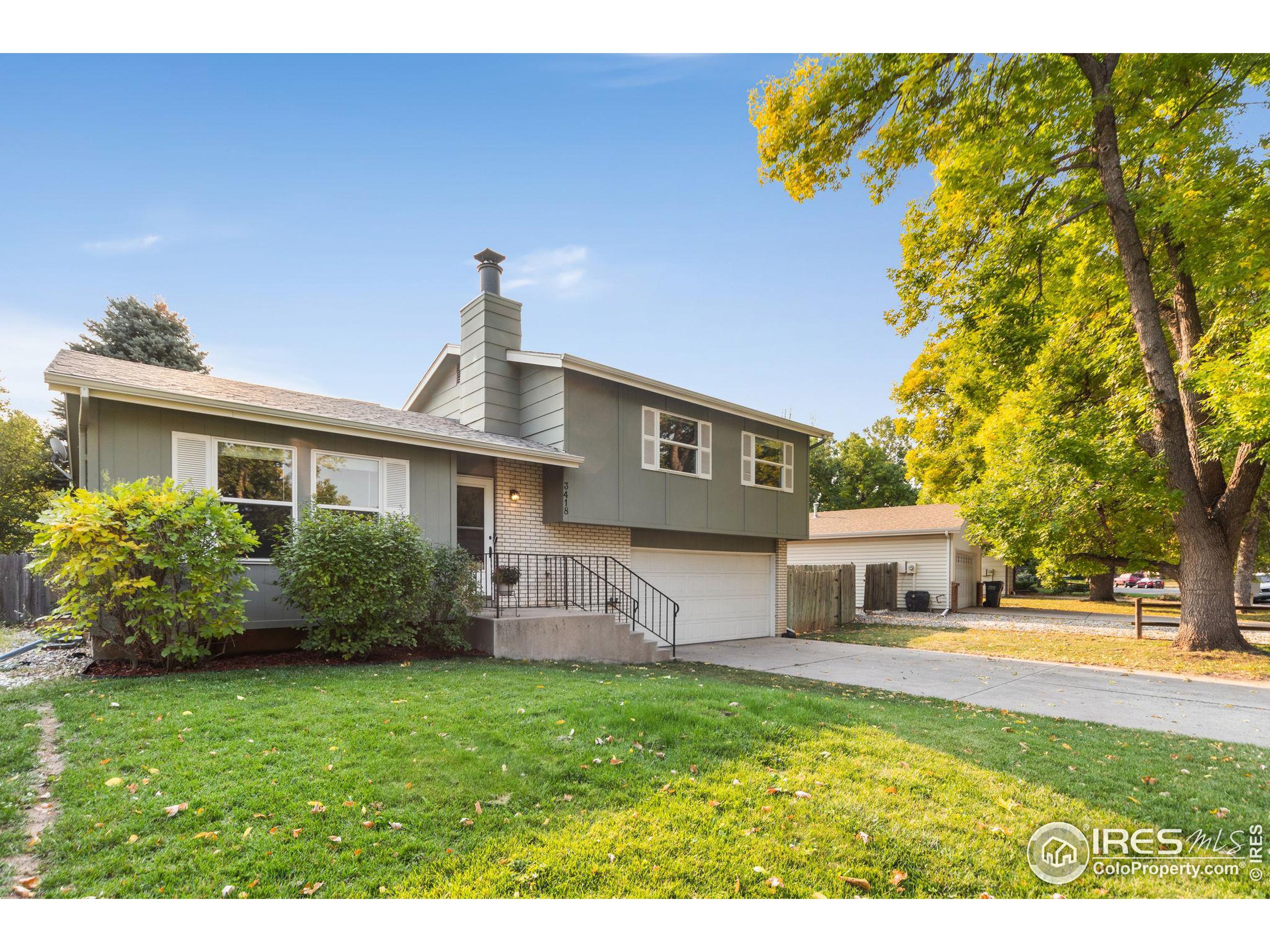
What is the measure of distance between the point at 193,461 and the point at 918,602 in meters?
20.3

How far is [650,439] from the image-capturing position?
11750 mm

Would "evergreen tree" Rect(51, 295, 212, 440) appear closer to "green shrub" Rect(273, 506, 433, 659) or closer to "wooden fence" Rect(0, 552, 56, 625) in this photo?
"wooden fence" Rect(0, 552, 56, 625)

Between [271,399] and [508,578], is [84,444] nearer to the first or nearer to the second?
[271,399]

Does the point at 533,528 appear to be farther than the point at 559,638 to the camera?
Yes

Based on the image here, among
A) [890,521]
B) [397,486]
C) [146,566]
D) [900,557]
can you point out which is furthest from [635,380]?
[890,521]

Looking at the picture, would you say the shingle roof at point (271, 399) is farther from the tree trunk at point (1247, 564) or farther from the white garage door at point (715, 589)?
the tree trunk at point (1247, 564)

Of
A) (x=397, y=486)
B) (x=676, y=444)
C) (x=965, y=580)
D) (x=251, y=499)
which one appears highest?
(x=676, y=444)

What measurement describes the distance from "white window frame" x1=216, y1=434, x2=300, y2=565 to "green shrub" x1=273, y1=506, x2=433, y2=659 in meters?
0.31

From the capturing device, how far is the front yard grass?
31.0ft

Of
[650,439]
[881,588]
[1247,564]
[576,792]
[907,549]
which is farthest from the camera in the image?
[907,549]

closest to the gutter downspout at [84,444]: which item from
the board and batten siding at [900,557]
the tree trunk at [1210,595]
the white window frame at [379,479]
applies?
the white window frame at [379,479]

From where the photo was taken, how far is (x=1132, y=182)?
36.2 feet
